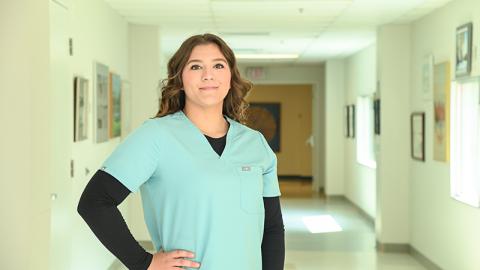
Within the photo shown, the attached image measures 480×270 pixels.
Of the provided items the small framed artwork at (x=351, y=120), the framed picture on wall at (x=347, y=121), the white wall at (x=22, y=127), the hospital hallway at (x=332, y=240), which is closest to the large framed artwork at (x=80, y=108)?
the white wall at (x=22, y=127)

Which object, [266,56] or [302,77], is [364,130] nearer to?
[266,56]

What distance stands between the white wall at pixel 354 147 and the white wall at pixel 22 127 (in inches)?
286

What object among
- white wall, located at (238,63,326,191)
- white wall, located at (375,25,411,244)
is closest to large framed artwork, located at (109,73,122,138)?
white wall, located at (375,25,411,244)

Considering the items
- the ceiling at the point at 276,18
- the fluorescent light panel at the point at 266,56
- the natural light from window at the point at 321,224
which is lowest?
the natural light from window at the point at 321,224

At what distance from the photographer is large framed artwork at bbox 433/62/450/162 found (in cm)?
587

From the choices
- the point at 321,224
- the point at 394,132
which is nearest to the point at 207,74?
the point at 394,132

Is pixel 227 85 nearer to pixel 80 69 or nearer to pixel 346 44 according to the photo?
pixel 80 69

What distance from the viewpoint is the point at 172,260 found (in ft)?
5.17

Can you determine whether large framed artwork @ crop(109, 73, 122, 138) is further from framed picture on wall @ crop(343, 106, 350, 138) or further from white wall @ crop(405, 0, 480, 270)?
framed picture on wall @ crop(343, 106, 350, 138)

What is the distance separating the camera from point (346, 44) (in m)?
9.55

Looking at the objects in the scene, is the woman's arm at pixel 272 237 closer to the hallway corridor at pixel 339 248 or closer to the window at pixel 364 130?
the hallway corridor at pixel 339 248

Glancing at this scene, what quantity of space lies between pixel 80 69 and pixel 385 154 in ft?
12.4

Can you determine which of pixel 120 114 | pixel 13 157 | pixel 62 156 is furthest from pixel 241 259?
pixel 120 114

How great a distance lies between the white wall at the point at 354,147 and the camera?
9.77m
